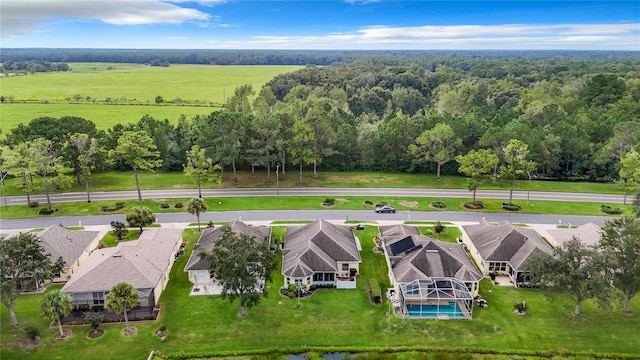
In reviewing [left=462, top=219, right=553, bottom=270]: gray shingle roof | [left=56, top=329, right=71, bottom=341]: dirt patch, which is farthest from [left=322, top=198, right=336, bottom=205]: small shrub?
[left=56, top=329, right=71, bottom=341]: dirt patch

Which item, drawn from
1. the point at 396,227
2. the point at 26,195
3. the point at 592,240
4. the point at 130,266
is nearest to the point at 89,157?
the point at 26,195

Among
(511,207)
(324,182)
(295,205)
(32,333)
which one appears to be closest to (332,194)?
(324,182)

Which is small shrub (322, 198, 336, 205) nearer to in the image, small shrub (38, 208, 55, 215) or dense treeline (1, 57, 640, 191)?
dense treeline (1, 57, 640, 191)

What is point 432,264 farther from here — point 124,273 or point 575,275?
point 124,273

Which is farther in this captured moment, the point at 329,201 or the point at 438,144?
the point at 438,144

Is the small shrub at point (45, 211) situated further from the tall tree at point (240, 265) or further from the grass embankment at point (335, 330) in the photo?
the tall tree at point (240, 265)

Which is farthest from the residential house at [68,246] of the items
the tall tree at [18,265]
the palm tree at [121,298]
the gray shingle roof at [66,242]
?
the palm tree at [121,298]
